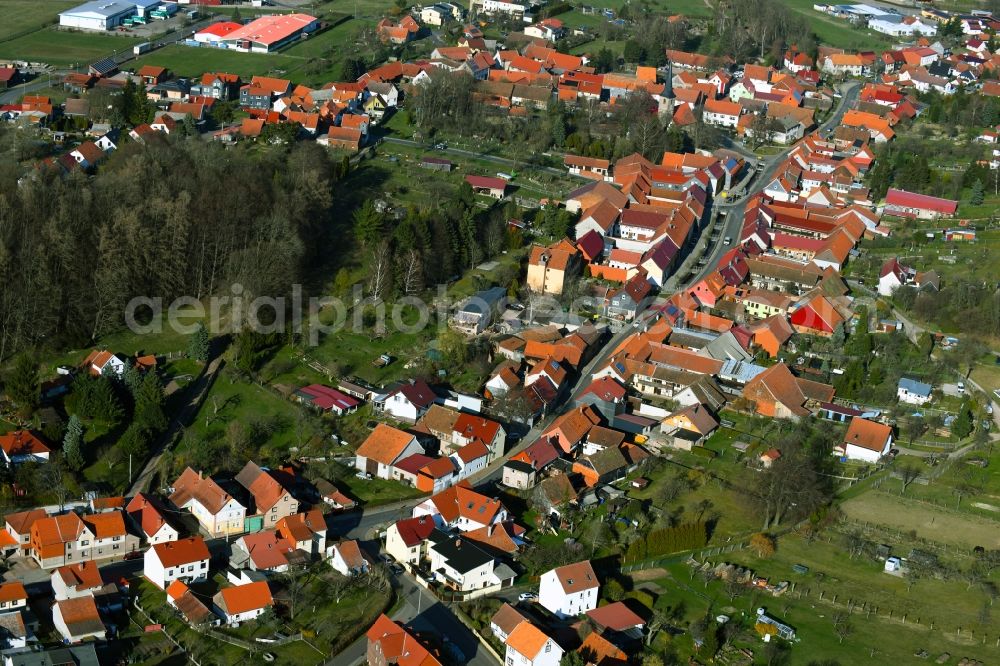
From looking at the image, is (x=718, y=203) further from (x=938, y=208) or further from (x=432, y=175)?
(x=432, y=175)

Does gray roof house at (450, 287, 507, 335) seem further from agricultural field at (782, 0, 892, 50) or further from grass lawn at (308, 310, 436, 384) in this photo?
agricultural field at (782, 0, 892, 50)

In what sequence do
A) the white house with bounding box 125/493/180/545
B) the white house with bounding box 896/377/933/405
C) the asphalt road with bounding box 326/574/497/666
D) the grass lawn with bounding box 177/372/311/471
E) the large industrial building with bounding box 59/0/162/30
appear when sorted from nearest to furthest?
the asphalt road with bounding box 326/574/497/666
the white house with bounding box 125/493/180/545
the grass lawn with bounding box 177/372/311/471
the white house with bounding box 896/377/933/405
the large industrial building with bounding box 59/0/162/30

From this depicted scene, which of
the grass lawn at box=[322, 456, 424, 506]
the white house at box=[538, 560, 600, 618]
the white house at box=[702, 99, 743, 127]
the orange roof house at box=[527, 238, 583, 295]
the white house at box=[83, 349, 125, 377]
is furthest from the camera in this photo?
the white house at box=[702, 99, 743, 127]

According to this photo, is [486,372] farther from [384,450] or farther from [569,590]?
[569,590]

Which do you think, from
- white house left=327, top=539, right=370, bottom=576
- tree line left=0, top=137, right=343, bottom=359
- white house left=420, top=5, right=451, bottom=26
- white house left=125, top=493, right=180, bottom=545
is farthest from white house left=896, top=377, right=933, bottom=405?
white house left=420, top=5, right=451, bottom=26

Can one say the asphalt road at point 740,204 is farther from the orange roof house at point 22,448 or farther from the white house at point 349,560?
the orange roof house at point 22,448

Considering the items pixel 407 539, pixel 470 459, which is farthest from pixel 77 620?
pixel 470 459
